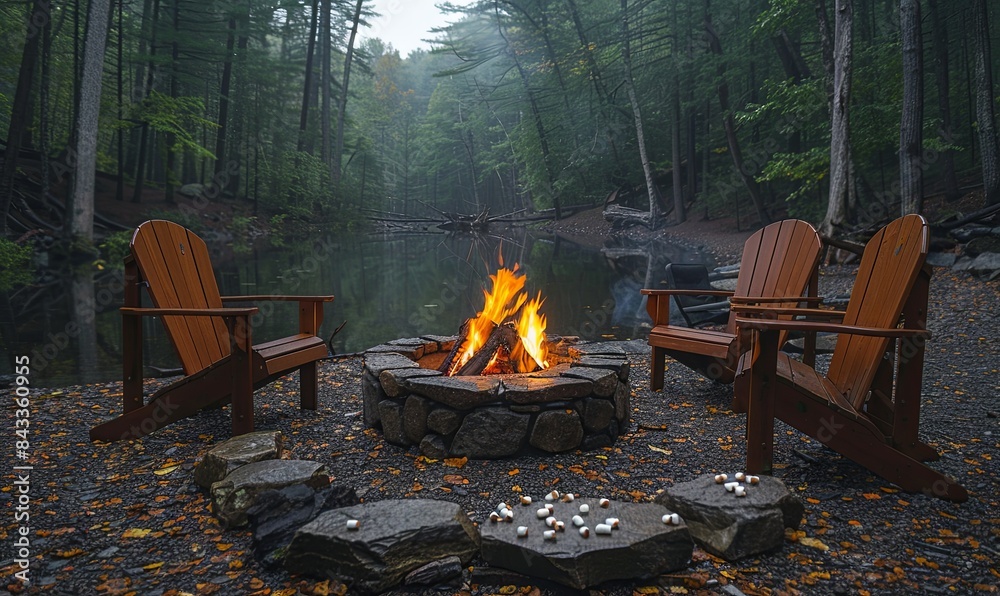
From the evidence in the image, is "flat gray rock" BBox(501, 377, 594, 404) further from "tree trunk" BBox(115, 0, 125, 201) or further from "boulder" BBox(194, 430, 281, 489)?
"tree trunk" BBox(115, 0, 125, 201)

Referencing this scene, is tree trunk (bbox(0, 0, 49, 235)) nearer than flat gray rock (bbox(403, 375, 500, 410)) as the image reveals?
No

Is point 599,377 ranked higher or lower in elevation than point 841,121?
lower

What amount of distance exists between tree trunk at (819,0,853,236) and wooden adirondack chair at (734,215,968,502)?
8.52 metres

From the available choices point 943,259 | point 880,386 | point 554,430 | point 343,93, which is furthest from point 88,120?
point 943,259

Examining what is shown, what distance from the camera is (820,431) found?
2740mm

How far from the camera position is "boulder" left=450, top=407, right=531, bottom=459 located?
3.16 meters

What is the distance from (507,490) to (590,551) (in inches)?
34.7

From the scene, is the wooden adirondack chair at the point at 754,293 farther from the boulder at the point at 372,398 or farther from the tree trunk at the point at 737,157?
the tree trunk at the point at 737,157

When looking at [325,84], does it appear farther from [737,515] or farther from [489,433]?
[737,515]

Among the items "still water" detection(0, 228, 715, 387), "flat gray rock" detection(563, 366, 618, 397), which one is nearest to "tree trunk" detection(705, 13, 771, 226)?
"still water" detection(0, 228, 715, 387)

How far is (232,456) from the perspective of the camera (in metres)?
2.81

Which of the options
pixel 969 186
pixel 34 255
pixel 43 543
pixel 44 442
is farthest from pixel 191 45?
pixel 969 186

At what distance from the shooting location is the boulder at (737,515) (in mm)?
2188

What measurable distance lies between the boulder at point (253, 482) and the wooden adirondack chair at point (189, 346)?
2.58ft
